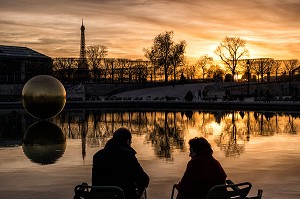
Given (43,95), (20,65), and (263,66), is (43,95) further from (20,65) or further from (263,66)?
(263,66)

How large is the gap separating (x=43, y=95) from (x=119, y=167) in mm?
17544

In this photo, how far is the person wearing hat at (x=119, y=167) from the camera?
219 inches

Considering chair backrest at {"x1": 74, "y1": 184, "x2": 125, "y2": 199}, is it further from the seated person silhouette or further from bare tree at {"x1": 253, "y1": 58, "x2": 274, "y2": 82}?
bare tree at {"x1": 253, "y1": 58, "x2": 274, "y2": 82}

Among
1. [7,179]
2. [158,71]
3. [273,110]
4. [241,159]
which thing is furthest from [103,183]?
[158,71]

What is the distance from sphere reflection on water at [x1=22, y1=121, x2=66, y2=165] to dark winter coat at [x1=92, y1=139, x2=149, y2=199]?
721 cm

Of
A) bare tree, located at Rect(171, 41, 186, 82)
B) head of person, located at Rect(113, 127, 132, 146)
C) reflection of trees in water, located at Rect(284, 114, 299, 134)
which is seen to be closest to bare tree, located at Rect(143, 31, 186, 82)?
bare tree, located at Rect(171, 41, 186, 82)

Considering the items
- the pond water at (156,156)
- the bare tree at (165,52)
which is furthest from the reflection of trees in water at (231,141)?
the bare tree at (165,52)

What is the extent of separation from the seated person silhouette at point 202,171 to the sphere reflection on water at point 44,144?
7.67 metres

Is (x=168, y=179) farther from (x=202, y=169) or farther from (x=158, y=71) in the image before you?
(x=158, y=71)

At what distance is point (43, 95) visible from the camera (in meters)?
22.5

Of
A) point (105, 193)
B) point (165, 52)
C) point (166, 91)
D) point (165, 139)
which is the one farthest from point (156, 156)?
point (165, 52)

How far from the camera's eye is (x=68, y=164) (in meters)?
12.2

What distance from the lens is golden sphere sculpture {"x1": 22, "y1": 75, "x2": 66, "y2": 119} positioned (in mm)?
22516

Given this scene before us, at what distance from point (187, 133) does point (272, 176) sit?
9.44m
